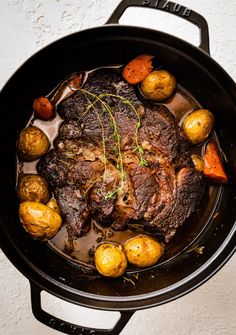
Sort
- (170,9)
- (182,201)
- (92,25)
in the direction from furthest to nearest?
(92,25)
(182,201)
(170,9)

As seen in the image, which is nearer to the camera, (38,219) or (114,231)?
(38,219)

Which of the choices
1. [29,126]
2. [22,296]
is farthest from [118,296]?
[29,126]

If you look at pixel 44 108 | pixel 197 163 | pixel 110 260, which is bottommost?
pixel 110 260

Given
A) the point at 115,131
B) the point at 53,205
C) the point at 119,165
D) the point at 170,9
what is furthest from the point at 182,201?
the point at 170,9

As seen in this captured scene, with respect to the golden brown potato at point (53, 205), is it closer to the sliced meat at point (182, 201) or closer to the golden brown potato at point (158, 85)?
the sliced meat at point (182, 201)

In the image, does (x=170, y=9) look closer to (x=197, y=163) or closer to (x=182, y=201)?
(x=197, y=163)

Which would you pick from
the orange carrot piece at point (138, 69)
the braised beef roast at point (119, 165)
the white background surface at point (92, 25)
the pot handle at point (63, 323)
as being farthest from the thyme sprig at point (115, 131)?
the pot handle at point (63, 323)

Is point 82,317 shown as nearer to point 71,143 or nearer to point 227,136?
point 71,143
